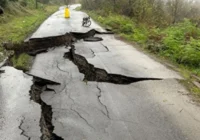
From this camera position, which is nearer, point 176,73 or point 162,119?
point 162,119

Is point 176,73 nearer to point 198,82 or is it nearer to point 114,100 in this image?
point 198,82

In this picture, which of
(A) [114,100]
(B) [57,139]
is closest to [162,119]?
(A) [114,100]

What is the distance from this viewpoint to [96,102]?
5.16m

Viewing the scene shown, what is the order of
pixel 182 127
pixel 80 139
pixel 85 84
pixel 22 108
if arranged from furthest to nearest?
1. pixel 85 84
2. pixel 22 108
3. pixel 182 127
4. pixel 80 139

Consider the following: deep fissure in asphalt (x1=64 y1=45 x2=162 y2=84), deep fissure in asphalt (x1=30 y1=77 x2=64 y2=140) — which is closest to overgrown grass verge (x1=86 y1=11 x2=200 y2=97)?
deep fissure in asphalt (x1=64 y1=45 x2=162 y2=84)

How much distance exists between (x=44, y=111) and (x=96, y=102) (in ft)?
3.50

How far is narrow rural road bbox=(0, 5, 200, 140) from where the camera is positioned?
4062mm

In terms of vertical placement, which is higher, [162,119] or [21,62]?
[162,119]

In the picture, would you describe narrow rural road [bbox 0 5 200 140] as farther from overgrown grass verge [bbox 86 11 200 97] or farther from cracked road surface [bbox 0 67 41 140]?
overgrown grass verge [bbox 86 11 200 97]

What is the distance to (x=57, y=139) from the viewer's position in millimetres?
3922

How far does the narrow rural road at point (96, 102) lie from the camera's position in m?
4.06

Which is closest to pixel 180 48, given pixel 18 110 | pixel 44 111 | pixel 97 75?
pixel 97 75

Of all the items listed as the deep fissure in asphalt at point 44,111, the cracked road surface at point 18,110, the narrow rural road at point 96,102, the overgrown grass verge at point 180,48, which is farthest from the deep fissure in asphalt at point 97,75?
the cracked road surface at point 18,110

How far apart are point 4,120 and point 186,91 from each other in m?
3.99
